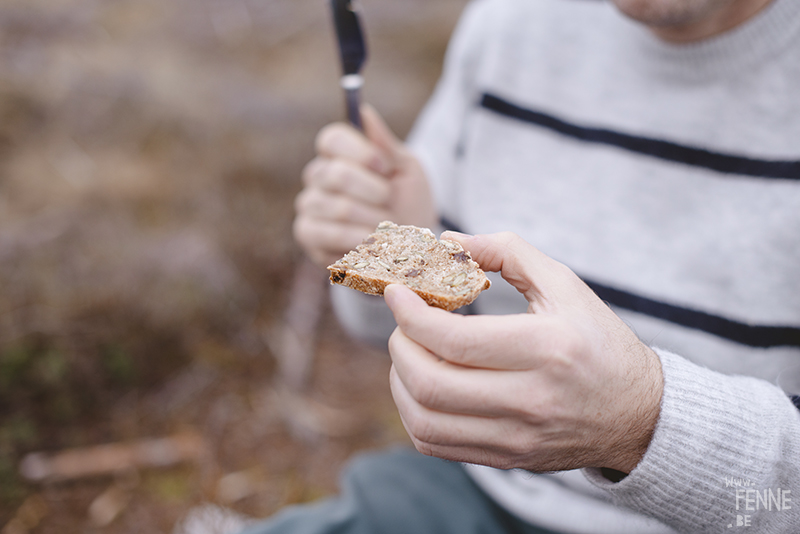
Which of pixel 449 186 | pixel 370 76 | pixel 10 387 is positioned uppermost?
pixel 370 76

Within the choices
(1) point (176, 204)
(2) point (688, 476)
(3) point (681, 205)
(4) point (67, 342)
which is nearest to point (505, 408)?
(2) point (688, 476)

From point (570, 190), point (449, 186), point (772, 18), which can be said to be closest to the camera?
point (772, 18)

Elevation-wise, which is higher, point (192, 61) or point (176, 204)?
point (192, 61)

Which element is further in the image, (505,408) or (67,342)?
(67,342)

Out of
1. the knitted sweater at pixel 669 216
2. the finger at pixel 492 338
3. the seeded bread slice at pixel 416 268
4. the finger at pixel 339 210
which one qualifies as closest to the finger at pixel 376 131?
the finger at pixel 339 210

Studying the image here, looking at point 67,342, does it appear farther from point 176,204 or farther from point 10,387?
point 176,204

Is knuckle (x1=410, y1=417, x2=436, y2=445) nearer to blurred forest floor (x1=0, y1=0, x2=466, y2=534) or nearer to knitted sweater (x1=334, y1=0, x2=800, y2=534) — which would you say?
knitted sweater (x1=334, y1=0, x2=800, y2=534)

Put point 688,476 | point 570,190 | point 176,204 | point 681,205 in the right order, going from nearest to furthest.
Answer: point 688,476, point 681,205, point 570,190, point 176,204
